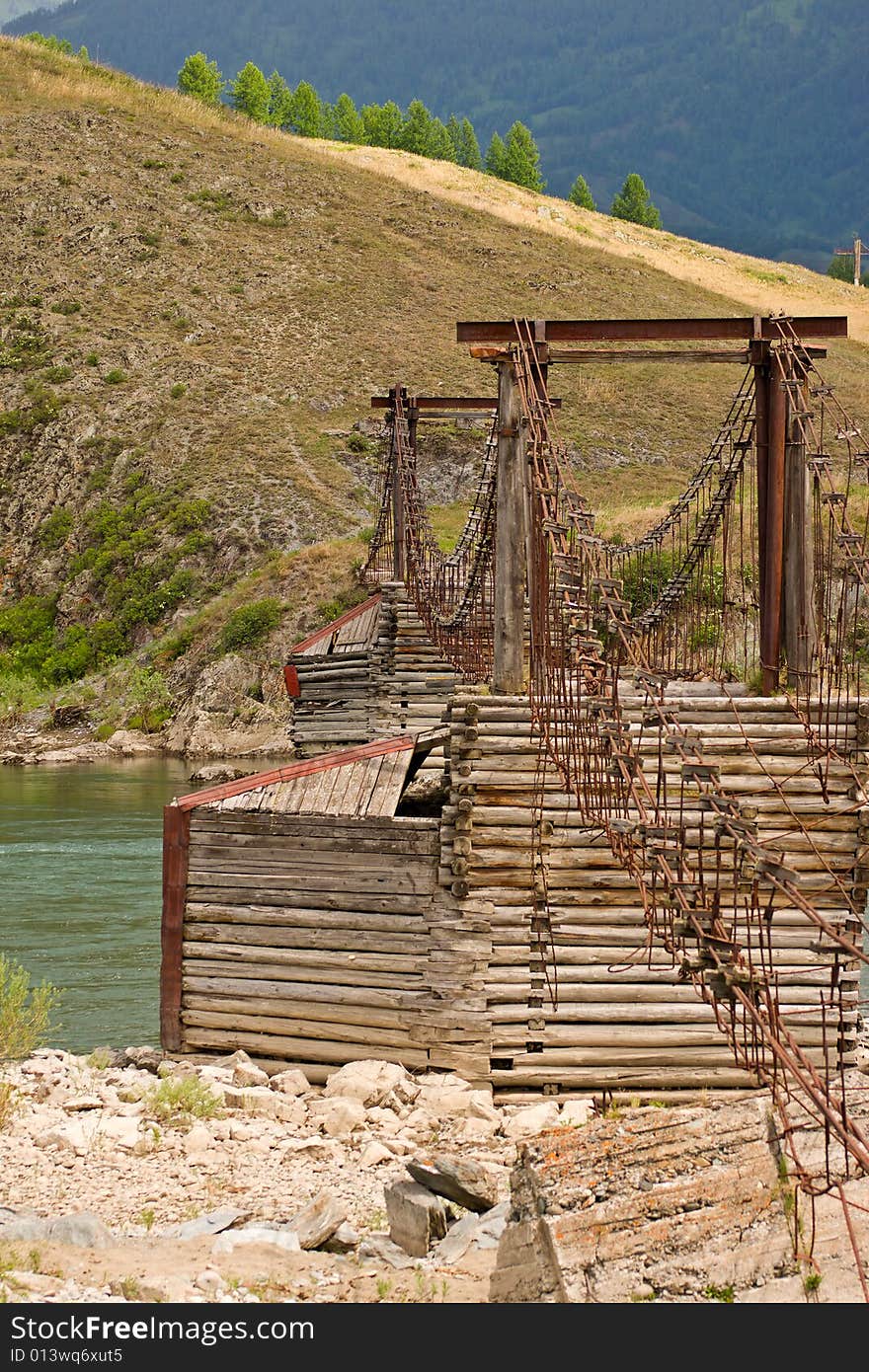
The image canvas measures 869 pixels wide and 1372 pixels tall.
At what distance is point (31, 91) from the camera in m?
80.2

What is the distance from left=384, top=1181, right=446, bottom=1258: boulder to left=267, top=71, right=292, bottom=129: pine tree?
346ft

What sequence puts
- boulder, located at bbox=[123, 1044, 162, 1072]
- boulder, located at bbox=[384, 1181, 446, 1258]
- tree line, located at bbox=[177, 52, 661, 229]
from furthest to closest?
1. tree line, located at bbox=[177, 52, 661, 229]
2. boulder, located at bbox=[123, 1044, 162, 1072]
3. boulder, located at bbox=[384, 1181, 446, 1258]

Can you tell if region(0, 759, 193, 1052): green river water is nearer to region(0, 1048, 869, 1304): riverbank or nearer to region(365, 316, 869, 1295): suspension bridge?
region(0, 1048, 869, 1304): riverbank

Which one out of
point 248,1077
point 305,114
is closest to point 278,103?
point 305,114

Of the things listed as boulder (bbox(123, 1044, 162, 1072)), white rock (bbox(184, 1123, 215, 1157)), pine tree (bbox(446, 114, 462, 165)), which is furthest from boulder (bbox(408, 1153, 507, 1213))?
pine tree (bbox(446, 114, 462, 165))

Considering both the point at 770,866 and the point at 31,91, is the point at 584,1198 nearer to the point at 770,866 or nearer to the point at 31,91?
the point at 770,866

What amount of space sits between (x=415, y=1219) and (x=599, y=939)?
3.83 m

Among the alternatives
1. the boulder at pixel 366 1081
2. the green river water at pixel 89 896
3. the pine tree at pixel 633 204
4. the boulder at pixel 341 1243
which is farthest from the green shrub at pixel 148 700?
the pine tree at pixel 633 204

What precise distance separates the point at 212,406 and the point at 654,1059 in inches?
2003

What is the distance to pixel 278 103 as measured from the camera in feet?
362

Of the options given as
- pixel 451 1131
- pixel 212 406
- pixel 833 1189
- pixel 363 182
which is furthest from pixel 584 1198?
pixel 363 182

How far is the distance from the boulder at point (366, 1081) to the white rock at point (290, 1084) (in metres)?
0.21

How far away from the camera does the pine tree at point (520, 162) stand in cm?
10938

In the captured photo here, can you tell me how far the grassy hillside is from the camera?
49688 mm
